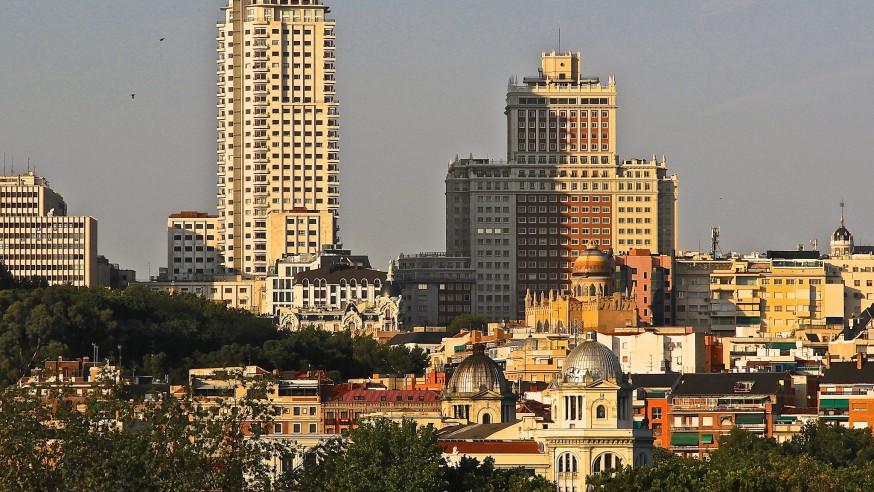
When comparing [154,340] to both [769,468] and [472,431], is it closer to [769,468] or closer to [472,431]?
[472,431]

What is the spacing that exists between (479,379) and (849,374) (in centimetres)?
2809

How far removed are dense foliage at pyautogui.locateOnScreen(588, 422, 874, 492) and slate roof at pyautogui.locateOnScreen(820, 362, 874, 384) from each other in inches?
456

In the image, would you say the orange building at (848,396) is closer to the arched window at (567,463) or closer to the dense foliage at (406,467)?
the arched window at (567,463)

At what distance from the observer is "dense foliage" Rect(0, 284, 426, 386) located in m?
174

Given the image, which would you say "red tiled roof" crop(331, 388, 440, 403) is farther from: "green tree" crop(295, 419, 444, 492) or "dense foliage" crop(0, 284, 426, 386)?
"green tree" crop(295, 419, 444, 492)

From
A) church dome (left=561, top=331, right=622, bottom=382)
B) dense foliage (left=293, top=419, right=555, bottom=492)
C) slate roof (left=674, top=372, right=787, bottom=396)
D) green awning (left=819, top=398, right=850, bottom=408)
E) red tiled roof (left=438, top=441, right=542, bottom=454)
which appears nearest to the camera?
dense foliage (left=293, top=419, right=555, bottom=492)

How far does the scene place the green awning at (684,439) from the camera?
6038 inches

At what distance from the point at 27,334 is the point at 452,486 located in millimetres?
79888

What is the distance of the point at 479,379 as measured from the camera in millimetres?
142125

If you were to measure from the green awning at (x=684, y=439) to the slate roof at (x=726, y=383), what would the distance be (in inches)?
137

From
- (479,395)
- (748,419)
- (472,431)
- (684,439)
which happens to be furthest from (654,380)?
(472,431)

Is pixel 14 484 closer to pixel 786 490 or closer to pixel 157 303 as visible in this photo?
pixel 786 490

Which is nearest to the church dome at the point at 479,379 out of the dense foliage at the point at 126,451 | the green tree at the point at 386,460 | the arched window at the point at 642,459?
the arched window at the point at 642,459

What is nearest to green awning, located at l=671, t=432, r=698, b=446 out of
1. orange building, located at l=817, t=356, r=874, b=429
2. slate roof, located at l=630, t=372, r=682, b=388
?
orange building, located at l=817, t=356, r=874, b=429
